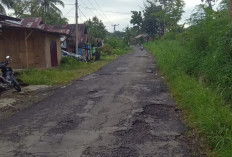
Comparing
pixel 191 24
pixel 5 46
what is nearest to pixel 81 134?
pixel 191 24

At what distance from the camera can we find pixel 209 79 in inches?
315

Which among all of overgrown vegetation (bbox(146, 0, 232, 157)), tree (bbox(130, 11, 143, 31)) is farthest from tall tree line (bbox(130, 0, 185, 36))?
overgrown vegetation (bbox(146, 0, 232, 157))

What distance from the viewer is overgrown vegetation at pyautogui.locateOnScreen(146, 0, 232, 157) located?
4.53 meters

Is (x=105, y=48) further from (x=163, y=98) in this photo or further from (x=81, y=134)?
(x=81, y=134)

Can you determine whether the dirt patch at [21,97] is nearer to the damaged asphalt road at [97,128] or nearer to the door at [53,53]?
the damaged asphalt road at [97,128]

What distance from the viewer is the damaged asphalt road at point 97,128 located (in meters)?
4.19

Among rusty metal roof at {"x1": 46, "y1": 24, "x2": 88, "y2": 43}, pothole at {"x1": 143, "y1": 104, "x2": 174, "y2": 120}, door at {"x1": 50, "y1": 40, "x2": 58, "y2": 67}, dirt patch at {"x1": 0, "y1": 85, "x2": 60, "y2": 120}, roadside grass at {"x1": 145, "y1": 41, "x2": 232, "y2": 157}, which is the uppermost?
rusty metal roof at {"x1": 46, "y1": 24, "x2": 88, "y2": 43}

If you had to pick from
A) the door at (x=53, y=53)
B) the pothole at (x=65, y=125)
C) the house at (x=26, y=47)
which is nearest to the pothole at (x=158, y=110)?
the pothole at (x=65, y=125)

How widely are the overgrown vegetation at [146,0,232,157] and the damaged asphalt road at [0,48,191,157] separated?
1.38ft

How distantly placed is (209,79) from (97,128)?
4.23 m

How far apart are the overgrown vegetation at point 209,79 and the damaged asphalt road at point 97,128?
0.42 metres

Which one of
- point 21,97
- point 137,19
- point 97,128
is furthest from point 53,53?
point 137,19

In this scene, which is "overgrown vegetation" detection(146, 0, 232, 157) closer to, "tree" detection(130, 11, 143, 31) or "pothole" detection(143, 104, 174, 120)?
"pothole" detection(143, 104, 174, 120)

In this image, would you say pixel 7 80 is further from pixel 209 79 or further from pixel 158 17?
pixel 158 17
